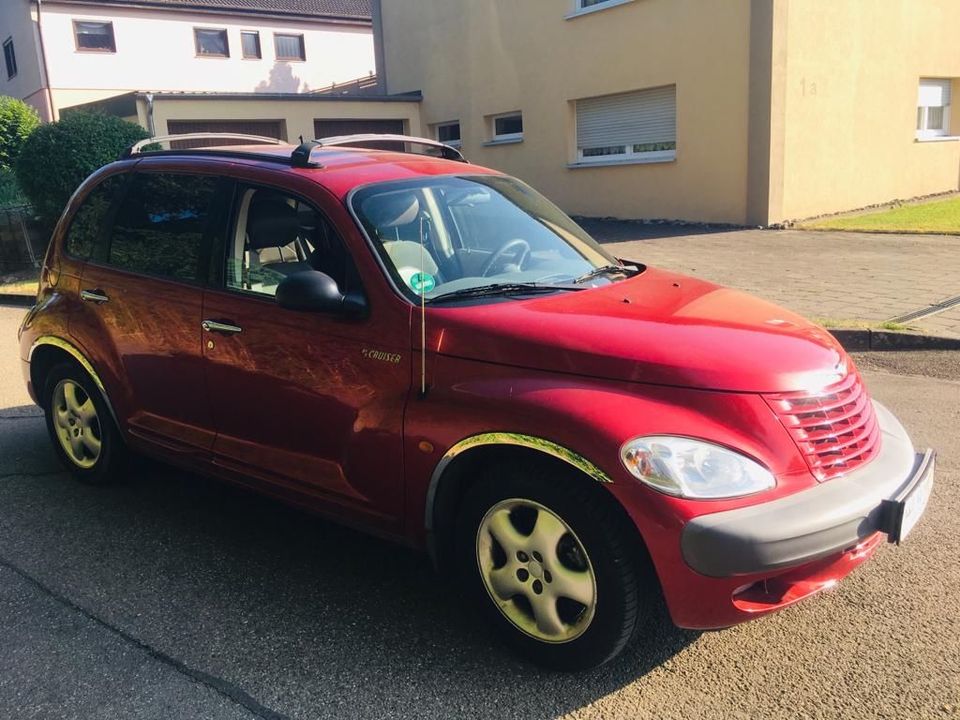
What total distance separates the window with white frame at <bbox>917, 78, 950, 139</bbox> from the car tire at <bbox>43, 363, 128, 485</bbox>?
17849 millimetres

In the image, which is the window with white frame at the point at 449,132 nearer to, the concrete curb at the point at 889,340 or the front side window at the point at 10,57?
the concrete curb at the point at 889,340

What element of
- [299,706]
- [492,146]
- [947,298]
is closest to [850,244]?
[947,298]

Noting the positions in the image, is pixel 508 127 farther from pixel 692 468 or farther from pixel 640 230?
pixel 692 468

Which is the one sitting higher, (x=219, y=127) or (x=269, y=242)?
(x=219, y=127)

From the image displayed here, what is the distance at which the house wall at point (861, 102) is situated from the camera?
14586mm

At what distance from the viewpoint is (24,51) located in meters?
30.6

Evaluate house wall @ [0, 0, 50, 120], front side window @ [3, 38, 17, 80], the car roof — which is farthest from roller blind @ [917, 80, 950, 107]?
front side window @ [3, 38, 17, 80]

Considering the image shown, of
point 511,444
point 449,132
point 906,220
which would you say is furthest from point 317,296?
point 449,132

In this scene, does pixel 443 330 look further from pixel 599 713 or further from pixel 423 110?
pixel 423 110

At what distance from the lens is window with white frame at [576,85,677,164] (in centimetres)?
1614

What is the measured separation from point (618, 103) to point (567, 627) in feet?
51.1

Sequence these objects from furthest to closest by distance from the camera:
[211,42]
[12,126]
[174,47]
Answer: [211,42] → [174,47] → [12,126]

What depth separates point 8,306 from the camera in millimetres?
11883

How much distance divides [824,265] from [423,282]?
29.1ft
